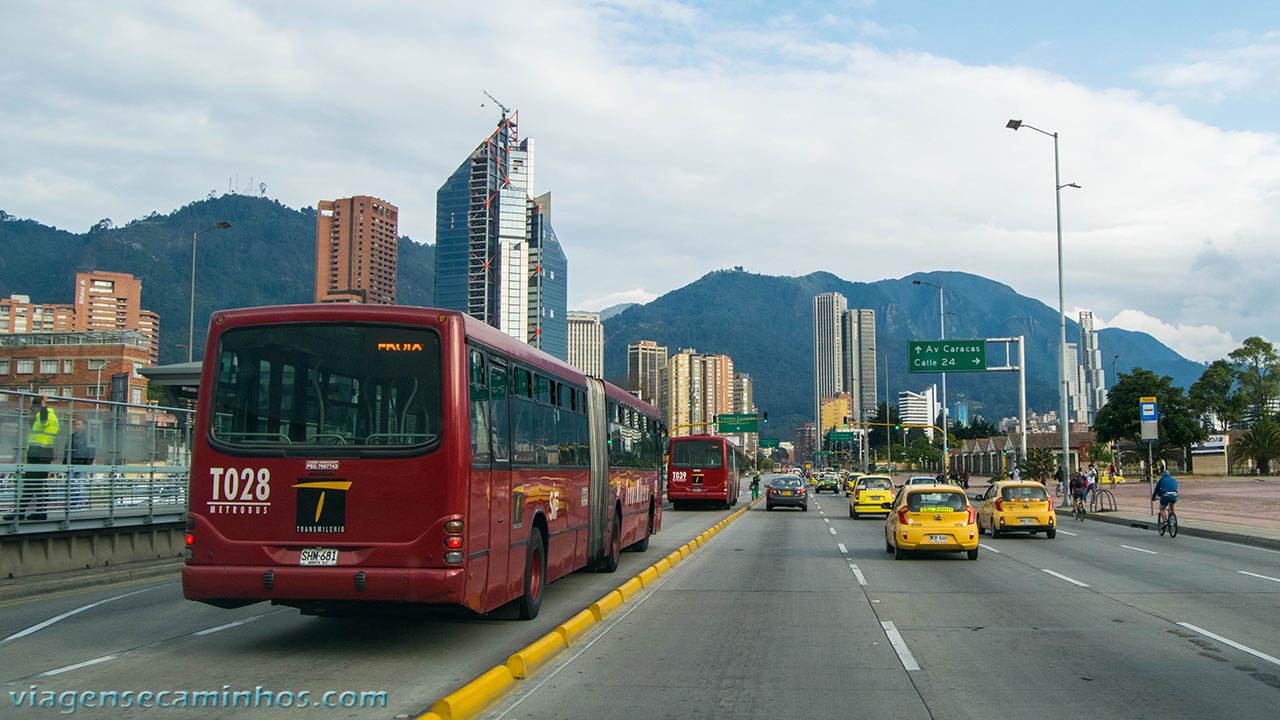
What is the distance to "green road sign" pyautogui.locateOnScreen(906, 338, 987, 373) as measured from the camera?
49.5 meters

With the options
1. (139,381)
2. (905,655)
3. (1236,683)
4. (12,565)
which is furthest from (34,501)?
(139,381)

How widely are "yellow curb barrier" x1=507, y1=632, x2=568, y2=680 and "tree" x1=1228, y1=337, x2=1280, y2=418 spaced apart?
397 feet

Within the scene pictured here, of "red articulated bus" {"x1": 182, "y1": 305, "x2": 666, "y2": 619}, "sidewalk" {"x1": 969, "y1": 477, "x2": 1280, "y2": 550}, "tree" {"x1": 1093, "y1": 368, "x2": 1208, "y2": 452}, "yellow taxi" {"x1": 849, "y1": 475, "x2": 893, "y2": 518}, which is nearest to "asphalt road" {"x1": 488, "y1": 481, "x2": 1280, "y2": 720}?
"red articulated bus" {"x1": 182, "y1": 305, "x2": 666, "y2": 619}

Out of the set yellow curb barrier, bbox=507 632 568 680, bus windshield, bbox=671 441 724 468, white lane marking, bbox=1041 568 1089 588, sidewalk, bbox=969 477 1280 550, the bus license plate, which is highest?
bus windshield, bbox=671 441 724 468

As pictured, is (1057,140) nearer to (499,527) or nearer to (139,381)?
(499,527)

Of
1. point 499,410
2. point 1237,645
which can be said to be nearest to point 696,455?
point 499,410

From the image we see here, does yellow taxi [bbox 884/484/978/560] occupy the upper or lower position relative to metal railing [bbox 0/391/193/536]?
lower

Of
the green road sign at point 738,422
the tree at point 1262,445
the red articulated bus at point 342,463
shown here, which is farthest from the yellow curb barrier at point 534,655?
the tree at point 1262,445

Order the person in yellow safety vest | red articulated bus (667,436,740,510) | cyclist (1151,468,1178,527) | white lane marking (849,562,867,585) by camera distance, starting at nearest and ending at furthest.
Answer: white lane marking (849,562,867,585) → the person in yellow safety vest → cyclist (1151,468,1178,527) → red articulated bus (667,436,740,510)

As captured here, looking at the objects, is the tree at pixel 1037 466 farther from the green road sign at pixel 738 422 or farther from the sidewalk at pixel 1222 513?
the green road sign at pixel 738 422

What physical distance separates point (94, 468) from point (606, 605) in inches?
440

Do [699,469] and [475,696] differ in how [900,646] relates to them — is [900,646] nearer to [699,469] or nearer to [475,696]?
[475,696]

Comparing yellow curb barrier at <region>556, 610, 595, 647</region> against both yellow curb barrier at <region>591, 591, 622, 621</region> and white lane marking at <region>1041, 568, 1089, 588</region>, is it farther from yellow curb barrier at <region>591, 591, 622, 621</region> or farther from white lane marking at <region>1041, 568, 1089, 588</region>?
white lane marking at <region>1041, 568, 1089, 588</region>

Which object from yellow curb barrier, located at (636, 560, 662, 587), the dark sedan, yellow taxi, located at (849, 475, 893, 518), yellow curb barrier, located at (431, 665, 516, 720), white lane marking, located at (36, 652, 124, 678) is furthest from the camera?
the dark sedan
